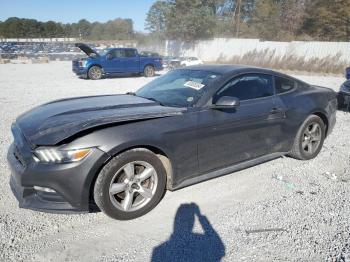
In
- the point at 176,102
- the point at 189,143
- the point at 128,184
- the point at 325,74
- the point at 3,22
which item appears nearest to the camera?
the point at 128,184

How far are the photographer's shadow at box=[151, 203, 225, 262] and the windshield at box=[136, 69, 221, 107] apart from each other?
135 centimetres

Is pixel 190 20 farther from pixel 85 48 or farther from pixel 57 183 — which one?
pixel 57 183

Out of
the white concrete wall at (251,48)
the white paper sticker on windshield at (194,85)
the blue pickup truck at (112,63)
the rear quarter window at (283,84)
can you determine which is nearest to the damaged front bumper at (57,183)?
the white paper sticker on windshield at (194,85)

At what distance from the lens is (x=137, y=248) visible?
2812 millimetres

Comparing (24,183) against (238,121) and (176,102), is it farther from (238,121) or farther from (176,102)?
(238,121)

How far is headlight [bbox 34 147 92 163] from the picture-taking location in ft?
9.36

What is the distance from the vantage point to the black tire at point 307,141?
4.70 metres

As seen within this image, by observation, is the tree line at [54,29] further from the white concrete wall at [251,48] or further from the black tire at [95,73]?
the black tire at [95,73]

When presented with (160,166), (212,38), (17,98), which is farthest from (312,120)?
(212,38)

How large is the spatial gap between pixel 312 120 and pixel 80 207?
144 inches

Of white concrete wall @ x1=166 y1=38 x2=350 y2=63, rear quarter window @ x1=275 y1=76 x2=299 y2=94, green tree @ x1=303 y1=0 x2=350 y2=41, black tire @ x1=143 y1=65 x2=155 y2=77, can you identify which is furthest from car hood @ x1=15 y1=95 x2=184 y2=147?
green tree @ x1=303 y1=0 x2=350 y2=41

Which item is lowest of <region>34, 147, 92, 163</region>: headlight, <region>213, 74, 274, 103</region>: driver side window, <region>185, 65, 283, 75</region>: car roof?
<region>34, 147, 92, 163</region>: headlight

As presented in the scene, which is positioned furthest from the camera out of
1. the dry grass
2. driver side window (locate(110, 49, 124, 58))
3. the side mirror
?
the dry grass

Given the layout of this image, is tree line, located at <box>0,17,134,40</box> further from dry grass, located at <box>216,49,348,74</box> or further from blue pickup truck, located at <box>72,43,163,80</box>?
blue pickup truck, located at <box>72,43,163,80</box>
